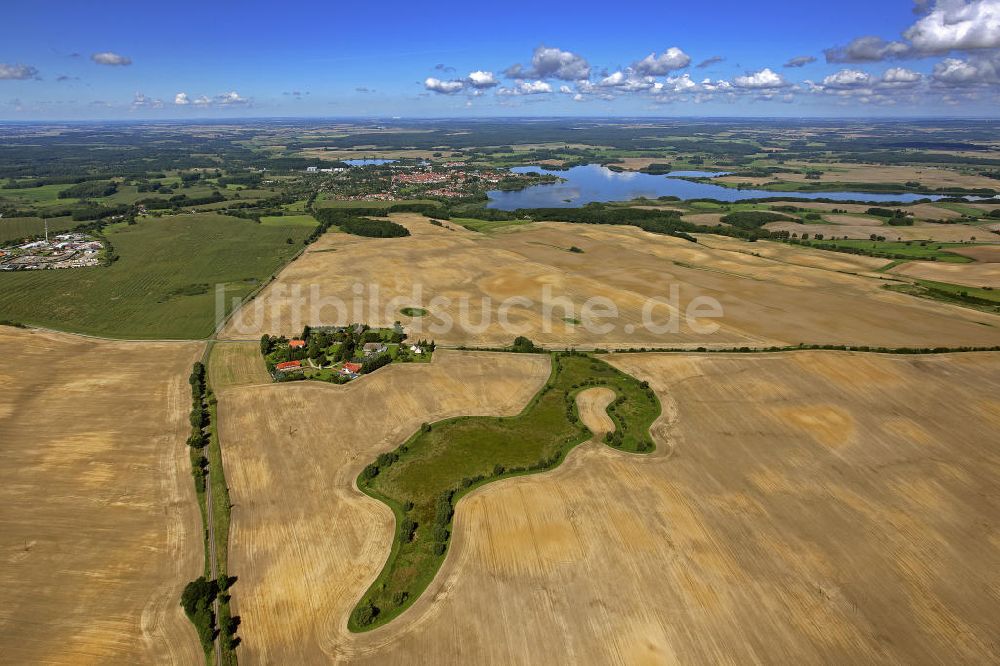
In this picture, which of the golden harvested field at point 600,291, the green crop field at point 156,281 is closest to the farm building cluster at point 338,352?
the golden harvested field at point 600,291

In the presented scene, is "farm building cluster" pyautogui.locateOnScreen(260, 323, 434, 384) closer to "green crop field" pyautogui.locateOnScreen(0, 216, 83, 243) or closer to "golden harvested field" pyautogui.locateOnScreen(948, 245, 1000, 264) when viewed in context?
"green crop field" pyautogui.locateOnScreen(0, 216, 83, 243)

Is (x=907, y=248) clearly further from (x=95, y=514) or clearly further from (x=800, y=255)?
(x=95, y=514)

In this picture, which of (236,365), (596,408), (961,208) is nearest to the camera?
(596,408)

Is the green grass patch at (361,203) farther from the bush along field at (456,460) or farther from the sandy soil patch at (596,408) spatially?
the sandy soil patch at (596,408)

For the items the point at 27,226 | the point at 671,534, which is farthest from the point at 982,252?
the point at 27,226

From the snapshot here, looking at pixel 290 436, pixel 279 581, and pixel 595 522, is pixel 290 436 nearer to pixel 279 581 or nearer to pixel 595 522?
pixel 279 581

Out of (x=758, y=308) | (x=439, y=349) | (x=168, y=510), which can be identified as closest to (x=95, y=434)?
(x=168, y=510)
